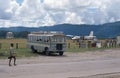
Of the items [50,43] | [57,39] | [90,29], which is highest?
[90,29]

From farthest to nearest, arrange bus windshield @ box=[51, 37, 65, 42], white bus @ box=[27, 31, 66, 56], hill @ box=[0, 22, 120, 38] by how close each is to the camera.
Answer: hill @ box=[0, 22, 120, 38] → bus windshield @ box=[51, 37, 65, 42] → white bus @ box=[27, 31, 66, 56]

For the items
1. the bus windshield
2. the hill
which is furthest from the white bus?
the hill

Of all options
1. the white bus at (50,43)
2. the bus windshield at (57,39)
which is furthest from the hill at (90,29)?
the bus windshield at (57,39)

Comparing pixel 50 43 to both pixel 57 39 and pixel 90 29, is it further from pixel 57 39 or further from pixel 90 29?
pixel 90 29

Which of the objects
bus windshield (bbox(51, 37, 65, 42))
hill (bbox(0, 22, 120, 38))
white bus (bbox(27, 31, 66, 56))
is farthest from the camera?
hill (bbox(0, 22, 120, 38))

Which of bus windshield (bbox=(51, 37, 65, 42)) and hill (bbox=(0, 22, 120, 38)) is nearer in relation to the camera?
bus windshield (bbox=(51, 37, 65, 42))

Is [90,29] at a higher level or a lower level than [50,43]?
higher

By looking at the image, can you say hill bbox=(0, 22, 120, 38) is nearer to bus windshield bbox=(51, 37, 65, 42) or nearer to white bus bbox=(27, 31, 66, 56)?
white bus bbox=(27, 31, 66, 56)

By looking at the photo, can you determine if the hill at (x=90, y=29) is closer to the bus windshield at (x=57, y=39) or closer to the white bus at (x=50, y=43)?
the white bus at (x=50, y=43)

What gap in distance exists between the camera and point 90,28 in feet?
630

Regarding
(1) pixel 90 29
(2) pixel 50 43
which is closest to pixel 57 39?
(2) pixel 50 43

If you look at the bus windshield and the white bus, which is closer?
the white bus

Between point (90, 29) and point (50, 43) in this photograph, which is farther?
point (90, 29)

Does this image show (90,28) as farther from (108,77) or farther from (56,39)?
(108,77)
